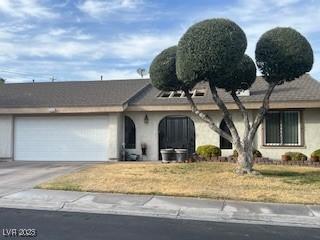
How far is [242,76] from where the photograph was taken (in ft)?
50.9

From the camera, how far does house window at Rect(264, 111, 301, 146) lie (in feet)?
68.5

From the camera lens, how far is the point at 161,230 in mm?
8422

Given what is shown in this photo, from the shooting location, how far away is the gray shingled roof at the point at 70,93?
22.4 m

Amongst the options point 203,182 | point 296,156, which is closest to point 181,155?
point 296,156

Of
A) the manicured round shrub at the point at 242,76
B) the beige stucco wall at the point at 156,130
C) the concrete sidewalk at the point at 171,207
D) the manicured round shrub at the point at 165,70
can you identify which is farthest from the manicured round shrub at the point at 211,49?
the beige stucco wall at the point at 156,130

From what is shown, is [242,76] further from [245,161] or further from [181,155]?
[181,155]

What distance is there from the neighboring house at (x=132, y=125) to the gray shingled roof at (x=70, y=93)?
2.3 inches

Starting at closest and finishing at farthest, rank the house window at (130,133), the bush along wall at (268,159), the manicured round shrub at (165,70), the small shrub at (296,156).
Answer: the manicured round shrub at (165,70) < the bush along wall at (268,159) < the small shrub at (296,156) < the house window at (130,133)

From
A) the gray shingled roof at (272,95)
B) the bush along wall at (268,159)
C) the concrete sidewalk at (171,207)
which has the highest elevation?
the gray shingled roof at (272,95)

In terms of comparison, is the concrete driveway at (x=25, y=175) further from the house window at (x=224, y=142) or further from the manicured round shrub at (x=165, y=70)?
the house window at (x=224, y=142)

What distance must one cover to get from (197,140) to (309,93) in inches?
222

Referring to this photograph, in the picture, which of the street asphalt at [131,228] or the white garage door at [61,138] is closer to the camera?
the street asphalt at [131,228]

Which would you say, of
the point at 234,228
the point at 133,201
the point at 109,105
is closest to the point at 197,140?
the point at 109,105

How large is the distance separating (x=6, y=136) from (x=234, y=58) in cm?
1404
